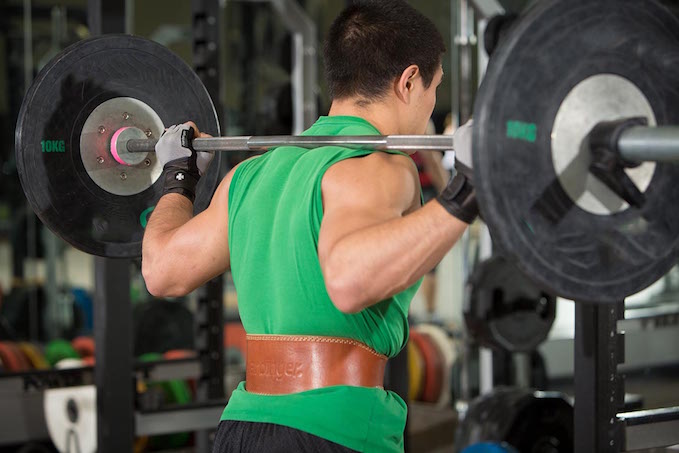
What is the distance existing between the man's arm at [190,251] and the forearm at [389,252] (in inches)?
15.1

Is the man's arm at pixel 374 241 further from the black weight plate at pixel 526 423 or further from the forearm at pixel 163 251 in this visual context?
the black weight plate at pixel 526 423

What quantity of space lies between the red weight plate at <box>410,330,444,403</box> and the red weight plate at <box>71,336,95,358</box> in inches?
Result: 68.0

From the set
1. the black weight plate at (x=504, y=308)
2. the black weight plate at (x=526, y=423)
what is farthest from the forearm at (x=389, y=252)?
the black weight plate at (x=504, y=308)

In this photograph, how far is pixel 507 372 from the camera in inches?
158

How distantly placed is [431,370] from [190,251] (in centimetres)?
334

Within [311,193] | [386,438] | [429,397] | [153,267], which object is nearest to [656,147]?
[311,193]

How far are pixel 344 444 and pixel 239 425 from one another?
180mm

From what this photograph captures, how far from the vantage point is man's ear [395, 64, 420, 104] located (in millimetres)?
1568

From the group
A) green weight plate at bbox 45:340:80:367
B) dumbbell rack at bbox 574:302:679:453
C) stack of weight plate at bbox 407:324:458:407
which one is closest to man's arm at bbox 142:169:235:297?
dumbbell rack at bbox 574:302:679:453

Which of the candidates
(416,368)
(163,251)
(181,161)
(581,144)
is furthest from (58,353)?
(581,144)

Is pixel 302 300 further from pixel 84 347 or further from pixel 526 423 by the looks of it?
pixel 84 347

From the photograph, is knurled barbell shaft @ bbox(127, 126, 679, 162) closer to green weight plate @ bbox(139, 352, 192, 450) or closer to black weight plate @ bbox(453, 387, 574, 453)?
black weight plate @ bbox(453, 387, 574, 453)

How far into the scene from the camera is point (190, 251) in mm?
1701

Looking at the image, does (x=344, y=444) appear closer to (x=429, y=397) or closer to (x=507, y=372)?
(x=507, y=372)
